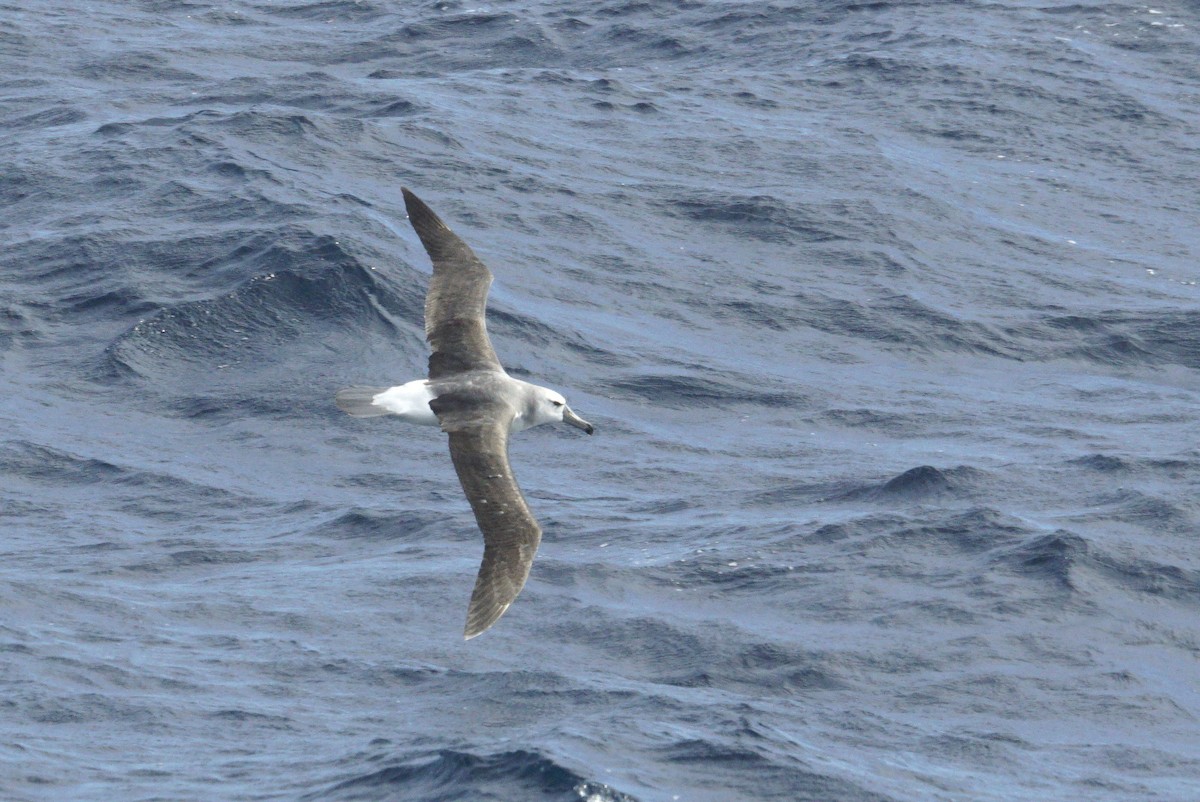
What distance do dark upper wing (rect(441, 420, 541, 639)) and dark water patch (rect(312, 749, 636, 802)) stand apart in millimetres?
1090

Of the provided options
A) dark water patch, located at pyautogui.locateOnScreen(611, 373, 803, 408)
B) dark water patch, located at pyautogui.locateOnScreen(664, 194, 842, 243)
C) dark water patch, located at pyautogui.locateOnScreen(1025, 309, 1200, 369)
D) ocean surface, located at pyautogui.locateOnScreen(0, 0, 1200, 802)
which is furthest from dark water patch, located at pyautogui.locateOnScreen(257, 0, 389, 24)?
dark water patch, located at pyautogui.locateOnScreen(1025, 309, 1200, 369)

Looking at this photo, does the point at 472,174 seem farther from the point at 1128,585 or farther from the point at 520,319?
the point at 1128,585

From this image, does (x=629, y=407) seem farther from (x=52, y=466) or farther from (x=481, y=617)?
(x=481, y=617)

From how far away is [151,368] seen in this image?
71.2 ft

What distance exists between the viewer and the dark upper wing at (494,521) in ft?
44.3

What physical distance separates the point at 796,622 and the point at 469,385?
3794 millimetres

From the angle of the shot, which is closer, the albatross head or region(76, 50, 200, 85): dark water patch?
the albatross head

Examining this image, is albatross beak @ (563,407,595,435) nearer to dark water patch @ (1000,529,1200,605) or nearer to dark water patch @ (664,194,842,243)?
dark water patch @ (1000,529,1200,605)

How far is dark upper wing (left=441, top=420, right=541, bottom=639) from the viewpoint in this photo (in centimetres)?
1349

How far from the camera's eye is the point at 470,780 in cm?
1365

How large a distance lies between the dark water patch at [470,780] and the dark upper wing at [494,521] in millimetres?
1090

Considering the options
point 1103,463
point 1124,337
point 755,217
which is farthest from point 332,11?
point 1103,463

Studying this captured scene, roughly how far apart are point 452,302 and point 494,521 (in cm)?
349

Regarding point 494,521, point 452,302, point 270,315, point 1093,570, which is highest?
point 452,302
